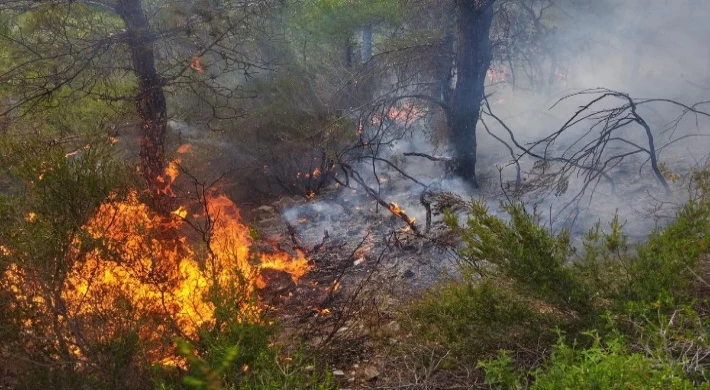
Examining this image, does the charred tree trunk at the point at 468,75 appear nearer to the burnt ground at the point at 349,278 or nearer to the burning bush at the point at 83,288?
the burnt ground at the point at 349,278

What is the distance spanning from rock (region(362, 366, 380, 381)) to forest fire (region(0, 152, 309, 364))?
1104mm

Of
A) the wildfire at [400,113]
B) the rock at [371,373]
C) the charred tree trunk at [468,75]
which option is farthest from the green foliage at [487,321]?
the charred tree trunk at [468,75]

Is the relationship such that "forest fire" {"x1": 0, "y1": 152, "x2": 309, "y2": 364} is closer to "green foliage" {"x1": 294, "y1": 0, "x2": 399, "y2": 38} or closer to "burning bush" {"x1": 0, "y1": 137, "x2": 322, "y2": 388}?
"burning bush" {"x1": 0, "y1": 137, "x2": 322, "y2": 388}

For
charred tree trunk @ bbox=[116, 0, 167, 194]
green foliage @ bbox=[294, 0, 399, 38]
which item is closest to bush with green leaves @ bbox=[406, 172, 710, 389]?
charred tree trunk @ bbox=[116, 0, 167, 194]

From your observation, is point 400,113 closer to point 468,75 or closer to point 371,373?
point 468,75

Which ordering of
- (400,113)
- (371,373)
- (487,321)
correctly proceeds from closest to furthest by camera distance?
(487,321) → (371,373) → (400,113)

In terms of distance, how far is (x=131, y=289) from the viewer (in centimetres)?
448

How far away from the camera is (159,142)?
7367mm

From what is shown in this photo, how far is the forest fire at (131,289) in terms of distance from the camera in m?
4.00

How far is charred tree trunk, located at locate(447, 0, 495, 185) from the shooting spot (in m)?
8.82

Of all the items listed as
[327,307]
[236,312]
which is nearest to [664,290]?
[236,312]

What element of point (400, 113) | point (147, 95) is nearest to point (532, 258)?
point (147, 95)

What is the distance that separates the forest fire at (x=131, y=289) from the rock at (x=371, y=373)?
43.5 inches

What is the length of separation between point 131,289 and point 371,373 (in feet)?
7.65
